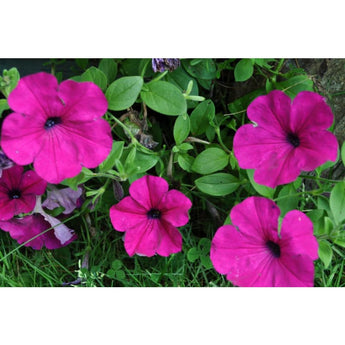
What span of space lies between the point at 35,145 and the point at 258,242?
579 millimetres

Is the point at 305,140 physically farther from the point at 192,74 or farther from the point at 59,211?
the point at 59,211

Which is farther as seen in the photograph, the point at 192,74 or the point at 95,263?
the point at 95,263

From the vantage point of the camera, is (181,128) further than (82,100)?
Yes

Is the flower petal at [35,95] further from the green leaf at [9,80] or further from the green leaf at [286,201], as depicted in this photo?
the green leaf at [286,201]

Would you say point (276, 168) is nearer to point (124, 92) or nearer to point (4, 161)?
point (124, 92)

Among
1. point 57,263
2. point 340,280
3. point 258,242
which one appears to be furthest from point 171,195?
point 340,280

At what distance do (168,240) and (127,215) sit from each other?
126 millimetres

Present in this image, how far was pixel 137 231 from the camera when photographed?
121 cm

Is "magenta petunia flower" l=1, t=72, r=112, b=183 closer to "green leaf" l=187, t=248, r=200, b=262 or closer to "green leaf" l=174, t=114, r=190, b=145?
"green leaf" l=174, t=114, r=190, b=145

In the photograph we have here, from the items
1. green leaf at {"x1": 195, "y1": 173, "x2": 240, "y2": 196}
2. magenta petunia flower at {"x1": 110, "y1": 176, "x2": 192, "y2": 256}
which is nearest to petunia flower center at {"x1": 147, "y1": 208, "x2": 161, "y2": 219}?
magenta petunia flower at {"x1": 110, "y1": 176, "x2": 192, "y2": 256}

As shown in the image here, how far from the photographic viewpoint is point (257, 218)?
112cm

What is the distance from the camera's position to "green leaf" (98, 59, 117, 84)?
121 cm

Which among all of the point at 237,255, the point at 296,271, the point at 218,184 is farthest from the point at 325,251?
the point at 218,184

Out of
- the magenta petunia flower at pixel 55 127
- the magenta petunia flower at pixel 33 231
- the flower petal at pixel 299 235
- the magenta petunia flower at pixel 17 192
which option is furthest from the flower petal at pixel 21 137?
the flower petal at pixel 299 235
